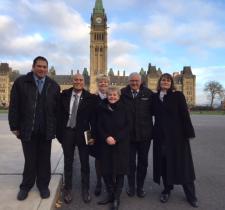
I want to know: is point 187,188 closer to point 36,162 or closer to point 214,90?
point 36,162

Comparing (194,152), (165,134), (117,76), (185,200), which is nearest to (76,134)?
(165,134)

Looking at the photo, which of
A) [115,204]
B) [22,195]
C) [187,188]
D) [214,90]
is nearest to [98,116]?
[115,204]

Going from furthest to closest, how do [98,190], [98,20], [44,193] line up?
[98,20], [98,190], [44,193]

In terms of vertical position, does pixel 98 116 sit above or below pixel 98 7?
below

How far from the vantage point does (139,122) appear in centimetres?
679

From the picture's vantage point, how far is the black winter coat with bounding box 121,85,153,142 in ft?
22.2

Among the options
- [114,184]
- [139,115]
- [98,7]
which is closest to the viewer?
[114,184]

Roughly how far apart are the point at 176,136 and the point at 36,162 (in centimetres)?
233

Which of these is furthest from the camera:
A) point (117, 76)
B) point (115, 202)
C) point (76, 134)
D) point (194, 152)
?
point (117, 76)

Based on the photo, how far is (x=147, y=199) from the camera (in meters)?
6.68

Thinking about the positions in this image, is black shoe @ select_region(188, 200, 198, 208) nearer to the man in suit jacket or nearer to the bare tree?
the man in suit jacket

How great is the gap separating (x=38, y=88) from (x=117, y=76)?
14574 centimetres

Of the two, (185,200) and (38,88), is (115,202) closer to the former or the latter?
(185,200)

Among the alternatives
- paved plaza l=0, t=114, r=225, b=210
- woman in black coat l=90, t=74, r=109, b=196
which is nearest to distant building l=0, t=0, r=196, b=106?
paved plaza l=0, t=114, r=225, b=210
